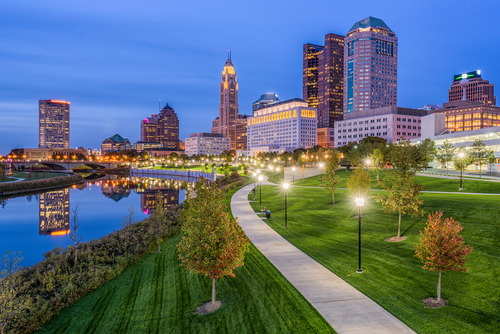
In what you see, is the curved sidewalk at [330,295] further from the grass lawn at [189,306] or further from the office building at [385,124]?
the office building at [385,124]

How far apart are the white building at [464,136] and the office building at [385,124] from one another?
48.4 metres

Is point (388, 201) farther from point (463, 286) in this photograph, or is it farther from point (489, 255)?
point (463, 286)

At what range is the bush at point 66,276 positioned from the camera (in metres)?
13.3

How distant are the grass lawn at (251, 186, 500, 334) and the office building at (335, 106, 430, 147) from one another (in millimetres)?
123904

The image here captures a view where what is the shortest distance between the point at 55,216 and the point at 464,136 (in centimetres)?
8716

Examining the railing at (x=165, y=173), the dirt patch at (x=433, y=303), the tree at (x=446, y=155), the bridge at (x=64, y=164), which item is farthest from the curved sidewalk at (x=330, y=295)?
the bridge at (x=64, y=164)

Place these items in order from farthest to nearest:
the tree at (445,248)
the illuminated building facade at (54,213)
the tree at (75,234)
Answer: the illuminated building facade at (54,213), the tree at (75,234), the tree at (445,248)

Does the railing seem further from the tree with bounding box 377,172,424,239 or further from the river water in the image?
the tree with bounding box 377,172,424,239

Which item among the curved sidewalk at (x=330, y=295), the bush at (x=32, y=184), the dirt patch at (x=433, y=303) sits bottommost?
the curved sidewalk at (x=330, y=295)

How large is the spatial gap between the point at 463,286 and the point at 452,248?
2396 mm

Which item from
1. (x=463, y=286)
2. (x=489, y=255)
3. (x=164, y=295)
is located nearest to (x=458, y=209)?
(x=489, y=255)

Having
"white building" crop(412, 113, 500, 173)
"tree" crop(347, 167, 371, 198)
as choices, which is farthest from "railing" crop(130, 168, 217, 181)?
"tree" crop(347, 167, 371, 198)

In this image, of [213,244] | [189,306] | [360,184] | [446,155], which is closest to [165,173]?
[446,155]

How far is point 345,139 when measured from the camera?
167 m
